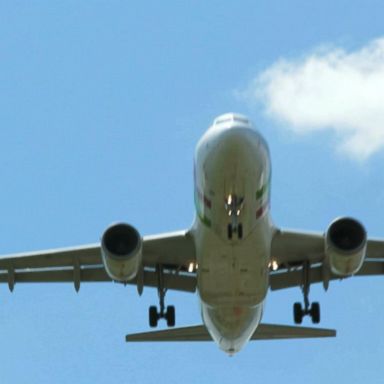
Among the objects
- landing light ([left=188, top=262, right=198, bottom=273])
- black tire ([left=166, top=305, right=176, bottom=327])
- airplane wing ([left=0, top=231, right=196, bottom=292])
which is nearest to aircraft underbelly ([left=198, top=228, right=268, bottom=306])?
airplane wing ([left=0, top=231, right=196, bottom=292])

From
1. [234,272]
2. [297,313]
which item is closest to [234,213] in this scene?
[234,272]

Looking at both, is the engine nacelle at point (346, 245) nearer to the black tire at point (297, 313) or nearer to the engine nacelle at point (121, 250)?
the black tire at point (297, 313)

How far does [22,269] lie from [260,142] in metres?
8.92

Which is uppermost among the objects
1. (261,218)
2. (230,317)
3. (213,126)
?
(213,126)

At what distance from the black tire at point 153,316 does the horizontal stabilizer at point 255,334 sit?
103cm

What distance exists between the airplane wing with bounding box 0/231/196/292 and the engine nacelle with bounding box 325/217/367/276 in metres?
3.54

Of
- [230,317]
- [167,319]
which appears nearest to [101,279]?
[167,319]

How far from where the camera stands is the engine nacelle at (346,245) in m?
27.5

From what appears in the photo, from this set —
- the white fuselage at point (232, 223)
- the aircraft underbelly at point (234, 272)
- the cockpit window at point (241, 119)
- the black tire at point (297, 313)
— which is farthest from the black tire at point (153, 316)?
the cockpit window at point (241, 119)

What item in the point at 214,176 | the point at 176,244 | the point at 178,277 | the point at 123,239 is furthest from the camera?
the point at 178,277

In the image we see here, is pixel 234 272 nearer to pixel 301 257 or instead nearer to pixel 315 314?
pixel 301 257

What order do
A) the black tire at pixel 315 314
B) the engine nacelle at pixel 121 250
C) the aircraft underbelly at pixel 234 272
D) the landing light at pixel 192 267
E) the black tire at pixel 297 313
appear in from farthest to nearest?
the black tire at pixel 297 313 < the black tire at pixel 315 314 < the landing light at pixel 192 267 < the engine nacelle at pixel 121 250 < the aircraft underbelly at pixel 234 272

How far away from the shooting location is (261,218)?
2666 centimetres

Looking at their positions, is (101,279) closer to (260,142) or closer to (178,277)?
(178,277)
